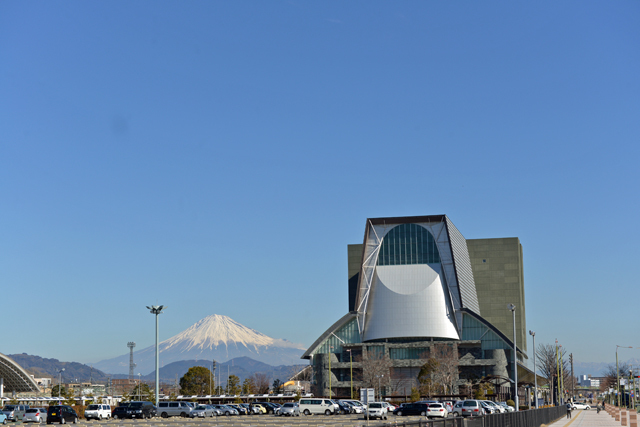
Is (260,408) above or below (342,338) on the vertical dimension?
below

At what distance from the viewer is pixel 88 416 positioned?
70.5 m

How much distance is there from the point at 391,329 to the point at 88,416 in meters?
75.1

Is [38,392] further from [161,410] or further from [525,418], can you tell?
[525,418]

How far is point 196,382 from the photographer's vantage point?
5955 inches

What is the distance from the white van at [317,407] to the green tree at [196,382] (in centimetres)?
7311

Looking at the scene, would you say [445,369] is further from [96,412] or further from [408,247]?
[96,412]

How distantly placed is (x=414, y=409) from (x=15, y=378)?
4369 inches

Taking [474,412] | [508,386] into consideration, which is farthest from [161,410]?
[508,386]

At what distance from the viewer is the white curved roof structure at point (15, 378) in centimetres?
14250

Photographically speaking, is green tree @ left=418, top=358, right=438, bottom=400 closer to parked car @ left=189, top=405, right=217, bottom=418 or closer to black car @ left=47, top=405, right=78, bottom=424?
parked car @ left=189, top=405, right=217, bottom=418

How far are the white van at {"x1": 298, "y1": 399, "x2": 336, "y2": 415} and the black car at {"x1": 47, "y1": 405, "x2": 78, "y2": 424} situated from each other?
86.3 feet

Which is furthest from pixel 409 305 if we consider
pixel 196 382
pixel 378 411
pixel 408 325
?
pixel 378 411

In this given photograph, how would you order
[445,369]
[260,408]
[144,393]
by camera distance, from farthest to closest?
[144,393]
[445,369]
[260,408]

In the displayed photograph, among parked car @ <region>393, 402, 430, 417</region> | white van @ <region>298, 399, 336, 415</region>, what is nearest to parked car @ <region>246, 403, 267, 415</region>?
white van @ <region>298, 399, 336, 415</region>
